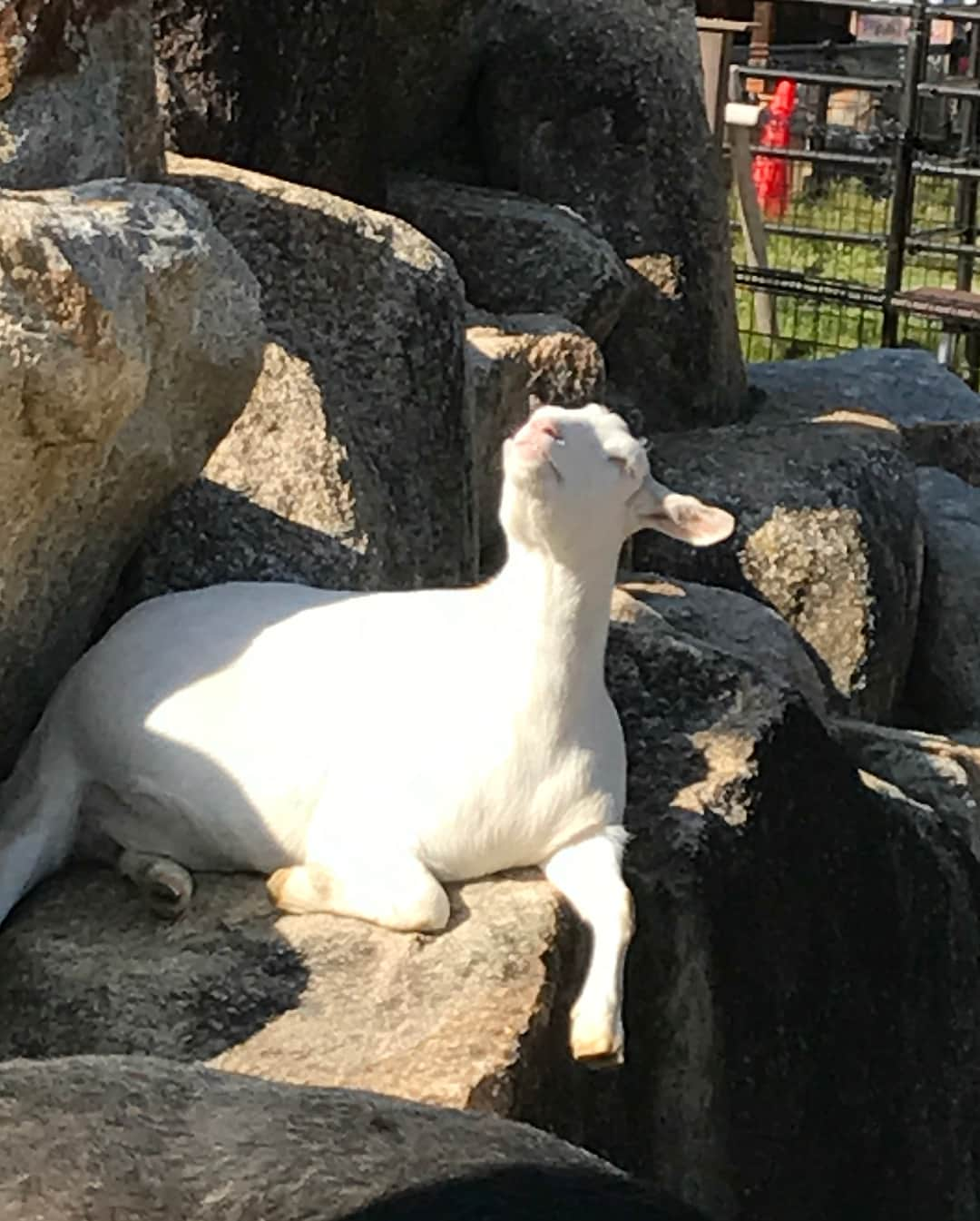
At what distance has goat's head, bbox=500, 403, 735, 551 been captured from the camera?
130 inches

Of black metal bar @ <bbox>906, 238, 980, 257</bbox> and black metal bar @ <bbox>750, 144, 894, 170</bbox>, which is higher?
black metal bar @ <bbox>750, 144, 894, 170</bbox>

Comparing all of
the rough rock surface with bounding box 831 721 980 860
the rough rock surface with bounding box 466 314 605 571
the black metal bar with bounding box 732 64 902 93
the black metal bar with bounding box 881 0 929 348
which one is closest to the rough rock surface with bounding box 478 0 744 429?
the rough rock surface with bounding box 466 314 605 571

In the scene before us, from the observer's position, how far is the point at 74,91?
4129 mm

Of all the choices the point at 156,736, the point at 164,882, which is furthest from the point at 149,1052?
the point at 156,736

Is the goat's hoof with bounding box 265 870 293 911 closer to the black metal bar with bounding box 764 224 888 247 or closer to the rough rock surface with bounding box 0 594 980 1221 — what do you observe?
the rough rock surface with bounding box 0 594 980 1221

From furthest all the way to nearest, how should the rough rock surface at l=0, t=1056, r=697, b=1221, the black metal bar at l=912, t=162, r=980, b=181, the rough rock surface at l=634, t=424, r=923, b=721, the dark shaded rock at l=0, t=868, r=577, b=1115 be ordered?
the black metal bar at l=912, t=162, r=980, b=181
the rough rock surface at l=634, t=424, r=923, b=721
the dark shaded rock at l=0, t=868, r=577, b=1115
the rough rock surface at l=0, t=1056, r=697, b=1221

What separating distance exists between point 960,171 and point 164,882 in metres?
7.49

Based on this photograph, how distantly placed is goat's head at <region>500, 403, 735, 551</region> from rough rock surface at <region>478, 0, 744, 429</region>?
338 cm

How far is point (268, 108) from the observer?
560 centimetres

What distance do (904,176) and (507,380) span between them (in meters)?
5.19

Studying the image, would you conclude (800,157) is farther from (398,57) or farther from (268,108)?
(268,108)

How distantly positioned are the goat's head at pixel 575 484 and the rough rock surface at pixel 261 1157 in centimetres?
115

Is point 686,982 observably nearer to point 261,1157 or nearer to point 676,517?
point 676,517

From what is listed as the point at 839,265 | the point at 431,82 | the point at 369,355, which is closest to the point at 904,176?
the point at 839,265
